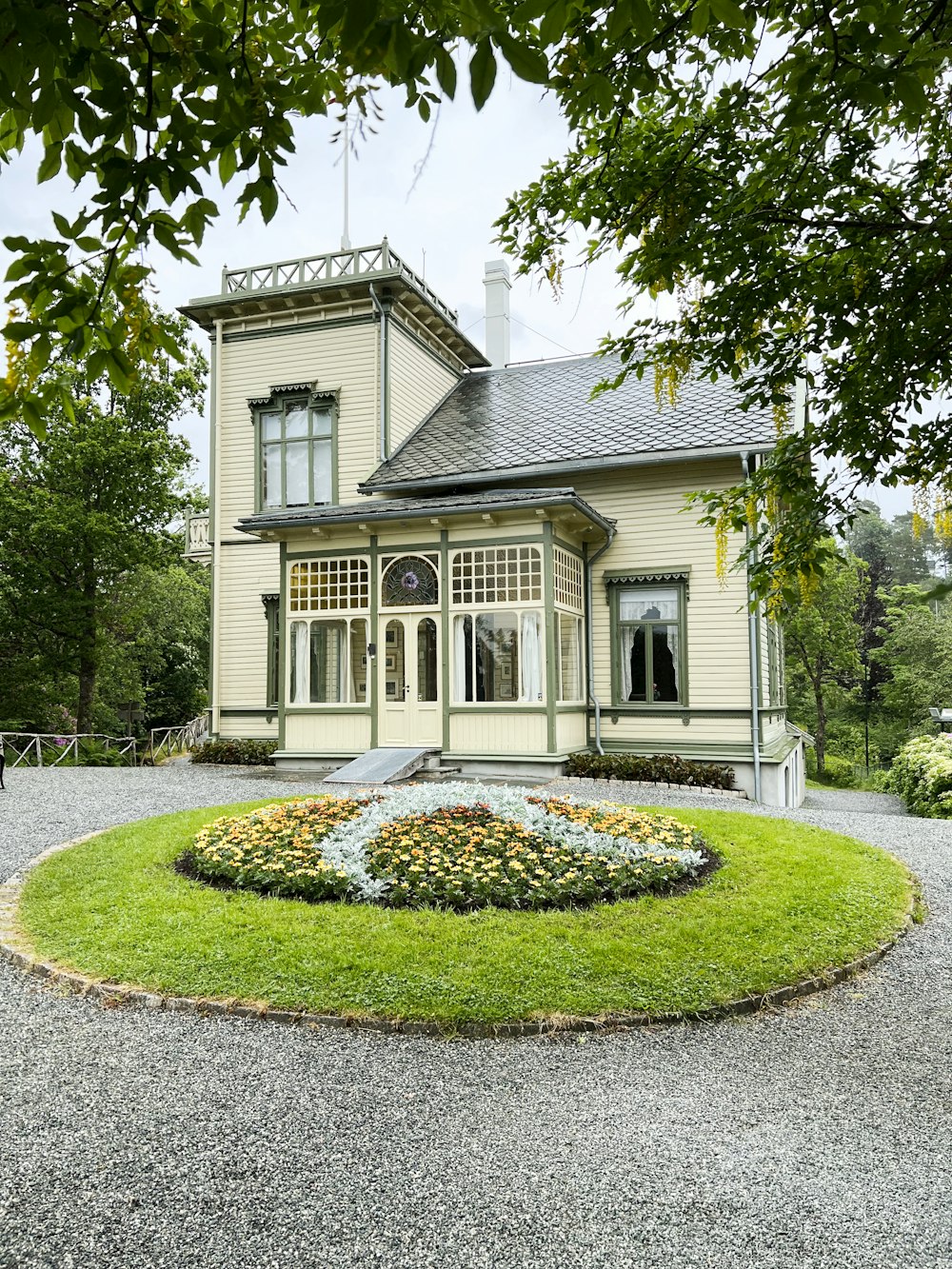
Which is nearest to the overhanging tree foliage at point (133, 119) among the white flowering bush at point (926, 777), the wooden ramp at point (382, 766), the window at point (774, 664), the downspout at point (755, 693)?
the wooden ramp at point (382, 766)

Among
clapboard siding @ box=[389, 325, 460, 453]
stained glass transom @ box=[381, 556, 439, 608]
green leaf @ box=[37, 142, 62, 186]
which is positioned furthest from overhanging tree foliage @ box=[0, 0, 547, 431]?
clapboard siding @ box=[389, 325, 460, 453]

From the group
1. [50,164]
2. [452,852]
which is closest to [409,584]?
[452,852]

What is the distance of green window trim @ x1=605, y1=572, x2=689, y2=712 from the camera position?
14055 millimetres

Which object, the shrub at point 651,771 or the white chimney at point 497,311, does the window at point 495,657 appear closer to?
the shrub at point 651,771

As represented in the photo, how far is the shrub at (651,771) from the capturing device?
13.0m

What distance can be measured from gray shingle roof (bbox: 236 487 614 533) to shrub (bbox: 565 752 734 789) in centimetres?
390

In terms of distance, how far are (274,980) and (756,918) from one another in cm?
332

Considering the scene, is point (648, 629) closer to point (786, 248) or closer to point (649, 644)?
point (649, 644)

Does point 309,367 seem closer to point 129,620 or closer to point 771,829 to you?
point 129,620

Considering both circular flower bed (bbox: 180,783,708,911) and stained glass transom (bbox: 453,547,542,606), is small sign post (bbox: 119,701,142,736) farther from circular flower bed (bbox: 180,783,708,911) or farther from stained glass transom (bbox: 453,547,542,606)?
circular flower bed (bbox: 180,783,708,911)

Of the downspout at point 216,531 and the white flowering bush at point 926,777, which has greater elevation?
the downspout at point 216,531

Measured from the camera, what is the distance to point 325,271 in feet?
55.0

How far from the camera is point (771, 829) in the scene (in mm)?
9008

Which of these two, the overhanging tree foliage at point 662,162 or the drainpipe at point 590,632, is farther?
the drainpipe at point 590,632
